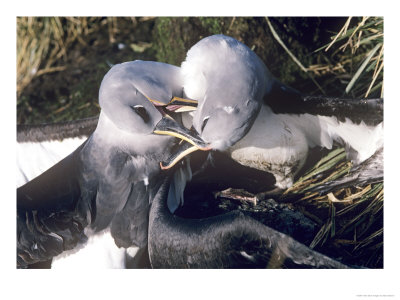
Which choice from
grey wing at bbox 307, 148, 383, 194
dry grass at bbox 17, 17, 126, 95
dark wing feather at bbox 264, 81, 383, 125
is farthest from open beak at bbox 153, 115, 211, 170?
dry grass at bbox 17, 17, 126, 95

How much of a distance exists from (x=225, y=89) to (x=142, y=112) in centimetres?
34

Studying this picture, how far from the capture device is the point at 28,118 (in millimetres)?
2627

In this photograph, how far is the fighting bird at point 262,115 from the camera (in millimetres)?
1843

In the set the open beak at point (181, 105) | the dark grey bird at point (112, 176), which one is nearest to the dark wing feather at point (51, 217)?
the dark grey bird at point (112, 176)

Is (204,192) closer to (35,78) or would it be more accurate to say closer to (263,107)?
(263,107)

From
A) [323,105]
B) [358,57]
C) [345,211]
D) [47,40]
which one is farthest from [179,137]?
[47,40]

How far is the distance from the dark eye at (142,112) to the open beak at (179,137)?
0.05 meters

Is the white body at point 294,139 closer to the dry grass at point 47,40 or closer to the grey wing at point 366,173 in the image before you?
the grey wing at point 366,173

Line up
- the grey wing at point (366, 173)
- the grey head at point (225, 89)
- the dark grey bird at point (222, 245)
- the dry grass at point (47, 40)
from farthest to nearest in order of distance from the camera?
the dry grass at point (47, 40) < the grey wing at point (366, 173) < the grey head at point (225, 89) < the dark grey bird at point (222, 245)

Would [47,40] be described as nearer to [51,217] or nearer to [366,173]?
[51,217]

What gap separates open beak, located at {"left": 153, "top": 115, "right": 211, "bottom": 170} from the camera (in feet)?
6.17

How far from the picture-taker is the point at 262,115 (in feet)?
6.55
